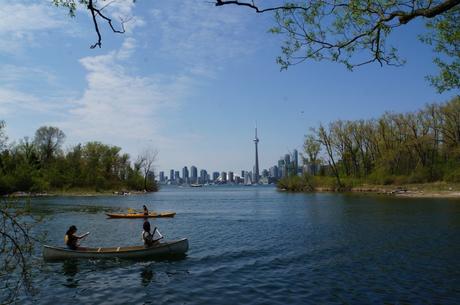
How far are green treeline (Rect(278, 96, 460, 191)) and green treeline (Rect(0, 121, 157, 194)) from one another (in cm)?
5073

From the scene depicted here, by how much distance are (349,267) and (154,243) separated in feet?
33.0

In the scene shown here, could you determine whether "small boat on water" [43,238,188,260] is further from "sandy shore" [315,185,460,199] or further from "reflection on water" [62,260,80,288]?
"sandy shore" [315,185,460,199]

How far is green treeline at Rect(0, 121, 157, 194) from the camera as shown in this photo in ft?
277

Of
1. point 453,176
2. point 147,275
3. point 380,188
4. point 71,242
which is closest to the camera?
point 147,275

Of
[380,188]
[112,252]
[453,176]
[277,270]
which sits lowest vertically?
[277,270]

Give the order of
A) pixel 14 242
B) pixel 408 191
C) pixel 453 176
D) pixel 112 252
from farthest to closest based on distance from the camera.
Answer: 1. pixel 408 191
2. pixel 453 176
3. pixel 112 252
4. pixel 14 242

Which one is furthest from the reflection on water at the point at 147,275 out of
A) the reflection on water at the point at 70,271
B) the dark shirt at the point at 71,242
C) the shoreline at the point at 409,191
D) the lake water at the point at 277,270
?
the shoreline at the point at 409,191

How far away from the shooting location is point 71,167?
10575 cm

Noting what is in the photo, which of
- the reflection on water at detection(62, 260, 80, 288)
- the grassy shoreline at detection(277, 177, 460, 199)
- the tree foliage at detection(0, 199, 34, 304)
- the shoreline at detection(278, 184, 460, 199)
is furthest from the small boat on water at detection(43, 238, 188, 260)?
the grassy shoreline at detection(277, 177, 460, 199)

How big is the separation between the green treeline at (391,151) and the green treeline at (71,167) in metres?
50.7

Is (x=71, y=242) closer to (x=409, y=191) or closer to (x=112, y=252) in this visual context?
(x=112, y=252)

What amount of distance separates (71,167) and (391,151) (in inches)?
3068

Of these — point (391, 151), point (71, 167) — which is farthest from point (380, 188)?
point (71, 167)

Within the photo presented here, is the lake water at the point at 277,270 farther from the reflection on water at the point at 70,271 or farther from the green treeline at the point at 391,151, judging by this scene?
the green treeline at the point at 391,151
